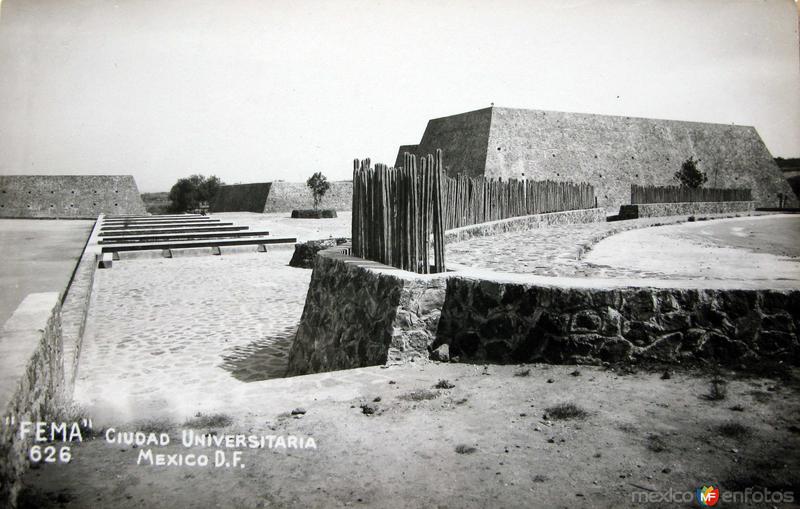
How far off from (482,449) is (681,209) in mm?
27187

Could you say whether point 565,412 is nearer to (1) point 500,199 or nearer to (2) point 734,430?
(2) point 734,430

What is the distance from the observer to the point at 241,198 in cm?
4691

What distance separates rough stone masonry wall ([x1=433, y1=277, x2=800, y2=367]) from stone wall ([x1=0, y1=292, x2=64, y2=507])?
10.0ft

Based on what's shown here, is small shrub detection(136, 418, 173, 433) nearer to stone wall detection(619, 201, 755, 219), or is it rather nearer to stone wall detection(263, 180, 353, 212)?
stone wall detection(619, 201, 755, 219)

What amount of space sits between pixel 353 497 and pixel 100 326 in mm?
6579

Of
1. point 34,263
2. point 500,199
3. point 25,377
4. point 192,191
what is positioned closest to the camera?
point 25,377

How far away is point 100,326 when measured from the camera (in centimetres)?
774

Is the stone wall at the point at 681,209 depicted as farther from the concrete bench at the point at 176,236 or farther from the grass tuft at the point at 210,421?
the grass tuft at the point at 210,421

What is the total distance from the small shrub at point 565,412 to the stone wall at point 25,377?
8.94ft

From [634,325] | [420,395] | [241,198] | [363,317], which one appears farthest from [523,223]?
[241,198]

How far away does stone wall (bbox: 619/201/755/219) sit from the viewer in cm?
2416

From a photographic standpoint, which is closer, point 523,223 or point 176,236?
point 523,223

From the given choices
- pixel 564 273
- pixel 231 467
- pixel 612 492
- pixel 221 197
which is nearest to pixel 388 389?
pixel 231 467

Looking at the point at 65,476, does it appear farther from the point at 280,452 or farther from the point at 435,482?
the point at 435,482
